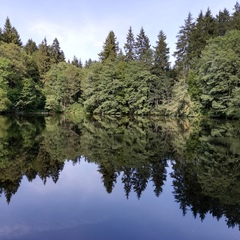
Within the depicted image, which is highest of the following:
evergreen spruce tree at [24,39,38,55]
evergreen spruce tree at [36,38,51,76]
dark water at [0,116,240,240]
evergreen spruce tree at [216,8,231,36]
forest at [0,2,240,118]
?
evergreen spruce tree at [24,39,38,55]

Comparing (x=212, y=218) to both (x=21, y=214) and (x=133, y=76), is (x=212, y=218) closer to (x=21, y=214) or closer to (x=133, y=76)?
(x=21, y=214)

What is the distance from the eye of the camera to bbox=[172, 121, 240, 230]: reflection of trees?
21.7 feet

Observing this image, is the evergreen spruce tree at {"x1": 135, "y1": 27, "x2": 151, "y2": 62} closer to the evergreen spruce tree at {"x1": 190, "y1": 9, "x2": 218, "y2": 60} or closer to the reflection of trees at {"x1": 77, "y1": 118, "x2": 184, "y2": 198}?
the evergreen spruce tree at {"x1": 190, "y1": 9, "x2": 218, "y2": 60}

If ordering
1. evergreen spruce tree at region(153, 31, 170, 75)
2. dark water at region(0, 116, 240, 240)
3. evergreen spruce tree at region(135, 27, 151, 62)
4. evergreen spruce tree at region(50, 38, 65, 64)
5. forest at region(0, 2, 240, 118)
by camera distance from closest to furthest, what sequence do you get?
dark water at region(0, 116, 240, 240) → forest at region(0, 2, 240, 118) → evergreen spruce tree at region(153, 31, 170, 75) → evergreen spruce tree at region(135, 27, 151, 62) → evergreen spruce tree at region(50, 38, 65, 64)

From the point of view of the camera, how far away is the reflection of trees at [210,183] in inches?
261

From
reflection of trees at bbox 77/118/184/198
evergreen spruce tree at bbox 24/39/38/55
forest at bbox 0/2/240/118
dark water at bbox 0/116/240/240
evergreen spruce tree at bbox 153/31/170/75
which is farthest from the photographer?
evergreen spruce tree at bbox 24/39/38/55

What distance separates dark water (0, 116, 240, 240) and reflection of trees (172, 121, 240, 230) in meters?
0.02

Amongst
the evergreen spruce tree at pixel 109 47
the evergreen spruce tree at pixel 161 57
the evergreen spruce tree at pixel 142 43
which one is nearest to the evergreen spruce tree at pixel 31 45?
the evergreen spruce tree at pixel 109 47

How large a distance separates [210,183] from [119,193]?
294 cm

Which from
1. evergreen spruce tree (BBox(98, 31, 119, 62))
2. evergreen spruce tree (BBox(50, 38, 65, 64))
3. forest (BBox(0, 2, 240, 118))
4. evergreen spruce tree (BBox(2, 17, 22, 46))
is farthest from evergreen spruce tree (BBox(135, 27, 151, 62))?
evergreen spruce tree (BBox(2, 17, 22, 46))

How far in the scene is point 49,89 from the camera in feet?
175

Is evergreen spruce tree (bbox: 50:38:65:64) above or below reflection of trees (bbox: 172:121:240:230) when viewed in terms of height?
above

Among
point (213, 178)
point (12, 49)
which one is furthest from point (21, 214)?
point (12, 49)

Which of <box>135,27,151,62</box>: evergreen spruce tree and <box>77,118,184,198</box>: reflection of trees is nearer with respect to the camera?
<box>77,118,184,198</box>: reflection of trees
